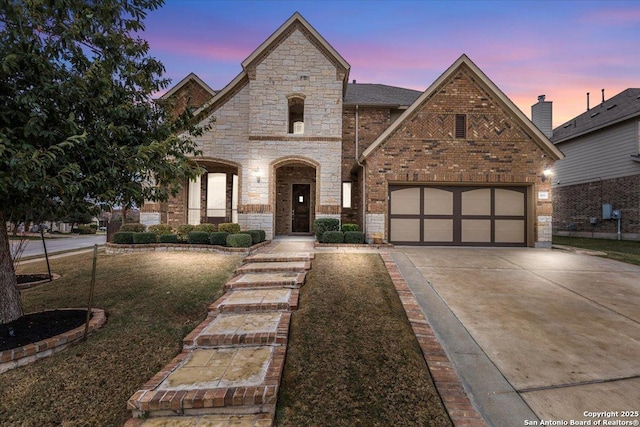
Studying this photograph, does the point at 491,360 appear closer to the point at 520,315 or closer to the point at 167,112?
the point at 520,315

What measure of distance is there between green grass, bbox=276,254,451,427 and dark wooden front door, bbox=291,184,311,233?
9.18 meters

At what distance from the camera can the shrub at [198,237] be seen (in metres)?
9.38

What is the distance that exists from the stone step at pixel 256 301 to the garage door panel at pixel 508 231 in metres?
9.08

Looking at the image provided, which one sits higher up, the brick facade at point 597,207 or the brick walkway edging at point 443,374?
the brick facade at point 597,207

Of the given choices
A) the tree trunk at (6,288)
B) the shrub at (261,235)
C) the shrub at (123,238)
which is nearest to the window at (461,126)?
the shrub at (261,235)

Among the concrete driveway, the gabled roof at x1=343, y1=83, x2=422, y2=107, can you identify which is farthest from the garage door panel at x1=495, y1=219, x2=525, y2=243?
the gabled roof at x1=343, y1=83, x2=422, y2=107

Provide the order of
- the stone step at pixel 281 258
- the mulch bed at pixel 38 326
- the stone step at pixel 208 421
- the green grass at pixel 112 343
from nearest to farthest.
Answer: the stone step at pixel 208 421 → the green grass at pixel 112 343 → the mulch bed at pixel 38 326 → the stone step at pixel 281 258

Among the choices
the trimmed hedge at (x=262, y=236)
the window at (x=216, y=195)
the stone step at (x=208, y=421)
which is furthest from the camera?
the window at (x=216, y=195)

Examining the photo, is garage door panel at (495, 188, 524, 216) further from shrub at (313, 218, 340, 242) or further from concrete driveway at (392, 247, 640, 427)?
shrub at (313, 218, 340, 242)

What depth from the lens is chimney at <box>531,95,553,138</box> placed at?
19.0m

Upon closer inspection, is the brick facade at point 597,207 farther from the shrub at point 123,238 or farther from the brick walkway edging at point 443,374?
the shrub at point 123,238

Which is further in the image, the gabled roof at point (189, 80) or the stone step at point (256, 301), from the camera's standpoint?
the gabled roof at point (189, 80)

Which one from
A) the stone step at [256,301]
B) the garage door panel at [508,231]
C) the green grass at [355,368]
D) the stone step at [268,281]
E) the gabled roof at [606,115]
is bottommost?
the green grass at [355,368]

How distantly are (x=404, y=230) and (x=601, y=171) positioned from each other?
14072 millimetres
